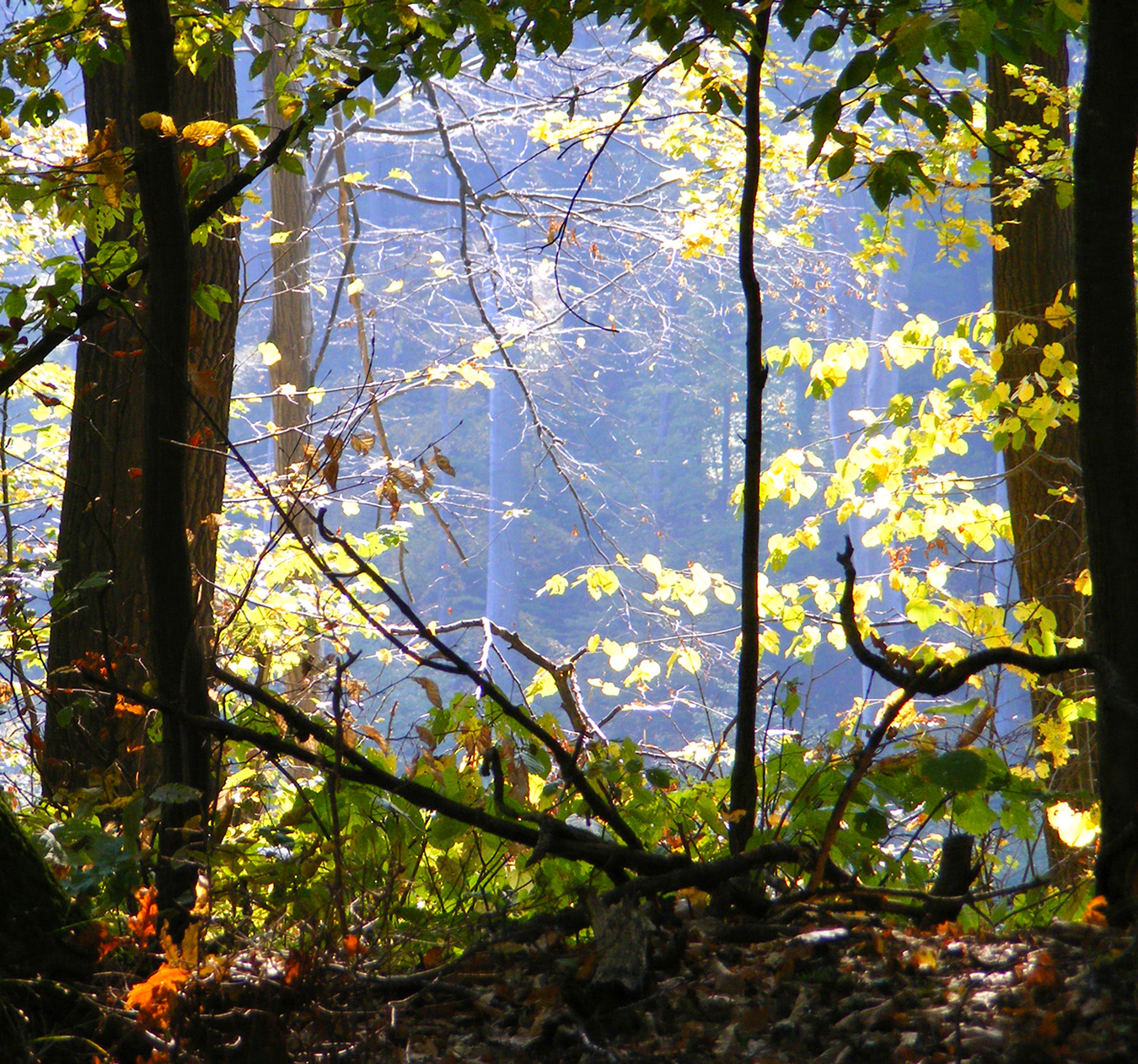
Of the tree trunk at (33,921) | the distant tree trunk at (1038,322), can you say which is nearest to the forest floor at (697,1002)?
the tree trunk at (33,921)

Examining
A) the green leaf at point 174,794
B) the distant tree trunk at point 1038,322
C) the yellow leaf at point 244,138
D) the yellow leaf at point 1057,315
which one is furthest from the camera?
the distant tree trunk at point 1038,322

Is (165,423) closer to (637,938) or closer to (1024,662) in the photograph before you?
(637,938)

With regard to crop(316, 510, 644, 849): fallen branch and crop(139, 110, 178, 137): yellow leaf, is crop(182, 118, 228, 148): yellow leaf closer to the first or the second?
crop(139, 110, 178, 137): yellow leaf

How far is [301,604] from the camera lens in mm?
5406

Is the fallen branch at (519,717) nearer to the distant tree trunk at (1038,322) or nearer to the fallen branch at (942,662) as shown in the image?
the fallen branch at (942,662)

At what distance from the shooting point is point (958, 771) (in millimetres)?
1503

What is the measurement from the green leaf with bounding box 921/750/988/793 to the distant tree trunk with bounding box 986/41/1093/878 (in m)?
2.78

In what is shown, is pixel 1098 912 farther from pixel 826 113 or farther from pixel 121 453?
pixel 121 453

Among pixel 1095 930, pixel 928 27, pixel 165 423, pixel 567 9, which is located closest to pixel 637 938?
pixel 1095 930

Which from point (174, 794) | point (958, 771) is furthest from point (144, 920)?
point (958, 771)

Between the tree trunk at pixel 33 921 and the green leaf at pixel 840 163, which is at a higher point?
the green leaf at pixel 840 163

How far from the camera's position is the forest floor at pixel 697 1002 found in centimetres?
116

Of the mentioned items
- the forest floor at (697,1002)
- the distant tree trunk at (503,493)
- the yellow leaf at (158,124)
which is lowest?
the forest floor at (697,1002)

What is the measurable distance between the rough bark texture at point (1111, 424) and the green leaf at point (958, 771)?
0.18 metres
